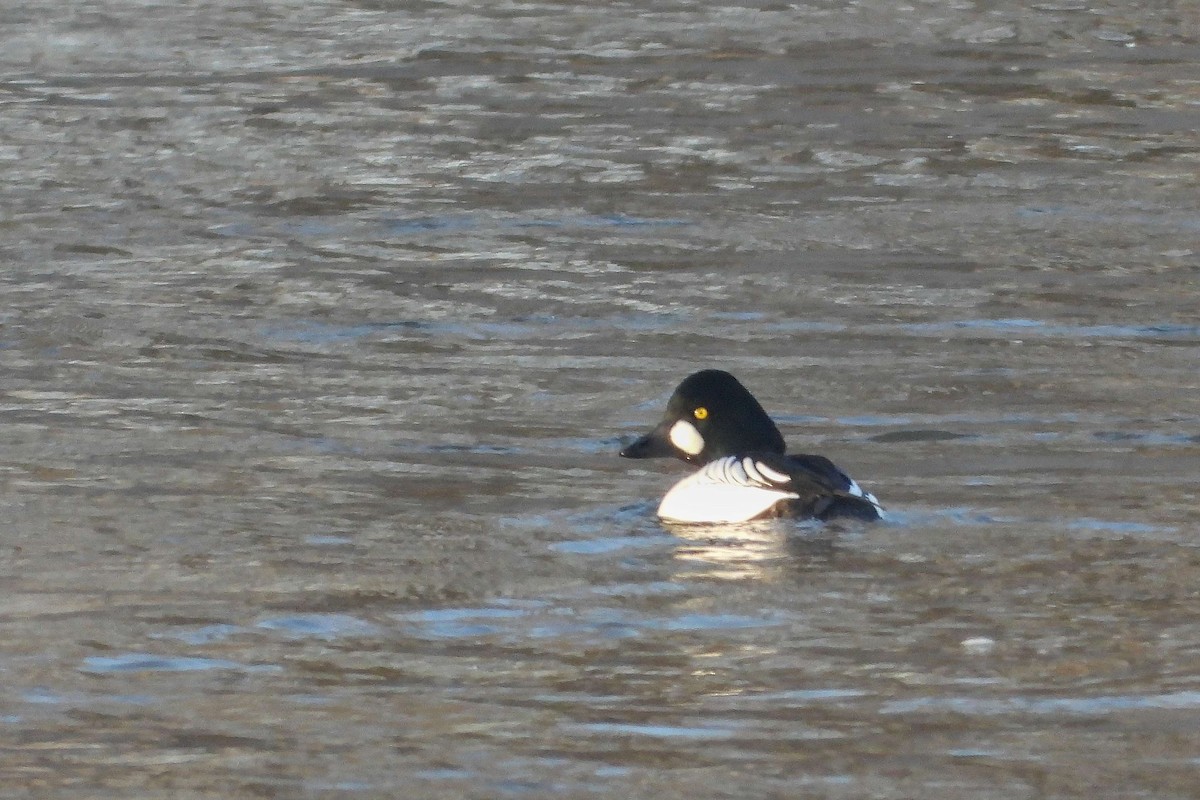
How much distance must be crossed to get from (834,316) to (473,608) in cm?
530

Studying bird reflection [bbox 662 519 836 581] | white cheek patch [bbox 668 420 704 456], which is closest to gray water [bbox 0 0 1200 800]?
bird reflection [bbox 662 519 836 581]

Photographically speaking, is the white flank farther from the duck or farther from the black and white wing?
the black and white wing

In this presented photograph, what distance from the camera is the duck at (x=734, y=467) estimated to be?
8273 mm

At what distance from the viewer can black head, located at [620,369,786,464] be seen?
9.02 metres

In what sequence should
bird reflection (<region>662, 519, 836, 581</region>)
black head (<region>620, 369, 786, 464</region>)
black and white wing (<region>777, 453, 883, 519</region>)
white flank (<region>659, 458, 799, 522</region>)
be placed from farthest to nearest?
black head (<region>620, 369, 786, 464</region>) → white flank (<region>659, 458, 799, 522</region>) → black and white wing (<region>777, 453, 883, 519</region>) → bird reflection (<region>662, 519, 836, 581</region>)

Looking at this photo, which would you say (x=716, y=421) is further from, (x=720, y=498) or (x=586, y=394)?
(x=586, y=394)

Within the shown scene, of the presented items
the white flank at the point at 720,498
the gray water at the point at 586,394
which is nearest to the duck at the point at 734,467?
the white flank at the point at 720,498

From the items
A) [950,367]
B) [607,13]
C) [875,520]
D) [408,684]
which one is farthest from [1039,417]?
[607,13]

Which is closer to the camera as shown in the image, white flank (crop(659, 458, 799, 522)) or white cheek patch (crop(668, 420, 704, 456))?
white flank (crop(659, 458, 799, 522))

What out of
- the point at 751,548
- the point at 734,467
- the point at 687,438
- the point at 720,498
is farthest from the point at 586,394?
the point at 751,548

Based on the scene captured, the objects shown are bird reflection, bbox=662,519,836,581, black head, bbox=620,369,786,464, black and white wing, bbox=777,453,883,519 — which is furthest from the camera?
black head, bbox=620,369,786,464

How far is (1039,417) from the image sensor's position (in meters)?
10.1

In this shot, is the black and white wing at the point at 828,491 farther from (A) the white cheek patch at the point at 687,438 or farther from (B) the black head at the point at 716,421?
(A) the white cheek patch at the point at 687,438

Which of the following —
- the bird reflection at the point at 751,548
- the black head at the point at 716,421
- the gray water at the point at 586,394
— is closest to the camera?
the gray water at the point at 586,394
